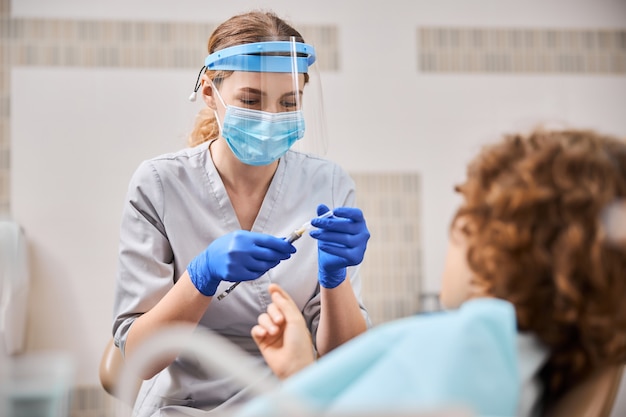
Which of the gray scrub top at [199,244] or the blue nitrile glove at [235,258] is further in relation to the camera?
the gray scrub top at [199,244]

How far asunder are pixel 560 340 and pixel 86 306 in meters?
2.82

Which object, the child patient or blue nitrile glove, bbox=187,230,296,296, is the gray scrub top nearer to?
blue nitrile glove, bbox=187,230,296,296

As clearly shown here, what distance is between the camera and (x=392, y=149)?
3.65 m

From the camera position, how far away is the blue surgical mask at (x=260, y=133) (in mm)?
1624

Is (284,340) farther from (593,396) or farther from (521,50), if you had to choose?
(521,50)

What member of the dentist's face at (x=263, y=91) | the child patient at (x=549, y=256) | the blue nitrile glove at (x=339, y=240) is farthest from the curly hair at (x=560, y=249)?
the dentist's face at (x=263, y=91)

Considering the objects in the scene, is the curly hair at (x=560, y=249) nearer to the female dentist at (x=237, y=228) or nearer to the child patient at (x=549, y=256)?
the child patient at (x=549, y=256)

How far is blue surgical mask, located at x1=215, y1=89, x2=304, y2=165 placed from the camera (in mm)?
1624

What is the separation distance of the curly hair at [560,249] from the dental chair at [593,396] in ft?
0.05

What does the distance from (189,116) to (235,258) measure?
2177 millimetres

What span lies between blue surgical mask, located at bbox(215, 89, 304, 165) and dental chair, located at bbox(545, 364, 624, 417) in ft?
2.91

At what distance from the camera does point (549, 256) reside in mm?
896

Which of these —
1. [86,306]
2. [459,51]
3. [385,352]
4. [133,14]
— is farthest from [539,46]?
[385,352]

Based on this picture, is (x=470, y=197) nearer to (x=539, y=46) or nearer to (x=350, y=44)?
(x=350, y=44)
